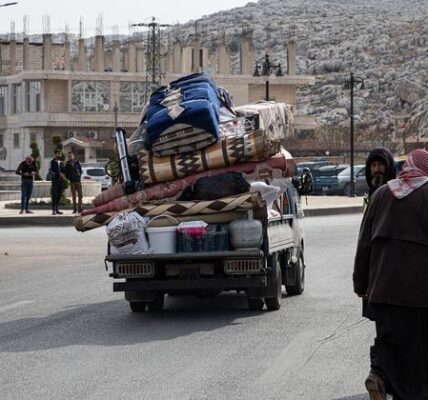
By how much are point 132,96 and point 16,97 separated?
10327 mm

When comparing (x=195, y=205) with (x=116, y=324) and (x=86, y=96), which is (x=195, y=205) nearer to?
(x=116, y=324)

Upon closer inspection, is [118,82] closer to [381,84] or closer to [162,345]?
[381,84]

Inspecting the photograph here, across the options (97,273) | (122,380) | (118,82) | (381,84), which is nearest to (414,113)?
(381,84)

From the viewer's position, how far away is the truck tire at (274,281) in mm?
13794

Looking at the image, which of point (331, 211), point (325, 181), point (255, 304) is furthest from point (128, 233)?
point (325, 181)

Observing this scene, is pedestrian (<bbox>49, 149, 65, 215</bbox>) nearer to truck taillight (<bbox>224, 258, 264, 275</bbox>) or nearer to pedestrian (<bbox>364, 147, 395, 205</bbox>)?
truck taillight (<bbox>224, 258, 264, 275</bbox>)

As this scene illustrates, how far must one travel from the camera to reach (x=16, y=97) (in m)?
111

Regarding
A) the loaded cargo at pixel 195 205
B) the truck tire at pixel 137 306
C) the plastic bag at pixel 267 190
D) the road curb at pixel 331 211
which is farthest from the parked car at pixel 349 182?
the plastic bag at pixel 267 190

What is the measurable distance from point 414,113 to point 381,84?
2262 cm

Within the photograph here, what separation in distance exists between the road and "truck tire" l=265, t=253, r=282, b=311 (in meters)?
0.18

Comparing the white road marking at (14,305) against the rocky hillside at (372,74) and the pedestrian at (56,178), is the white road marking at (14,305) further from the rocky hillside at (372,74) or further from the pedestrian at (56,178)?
the rocky hillside at (372,74)

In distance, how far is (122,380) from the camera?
31.6 feet

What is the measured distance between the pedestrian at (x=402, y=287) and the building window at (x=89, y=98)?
10031 cm

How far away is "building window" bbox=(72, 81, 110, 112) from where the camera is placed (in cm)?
10725
